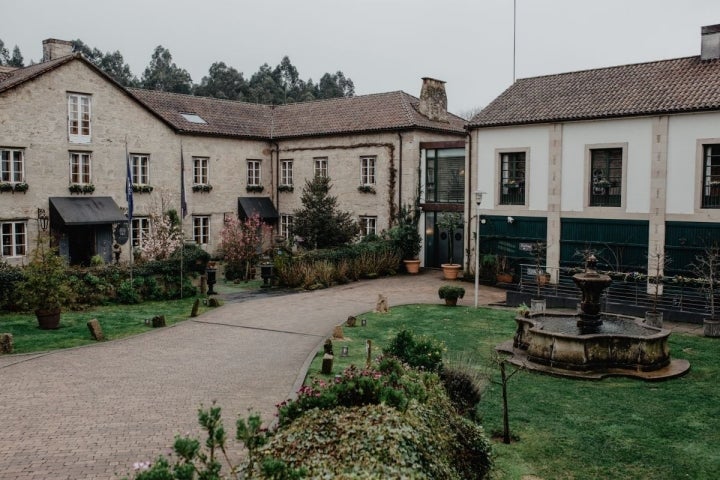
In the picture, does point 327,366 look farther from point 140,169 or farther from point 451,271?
point 140,169

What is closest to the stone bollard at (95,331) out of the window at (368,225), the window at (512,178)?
the window at (512,178)

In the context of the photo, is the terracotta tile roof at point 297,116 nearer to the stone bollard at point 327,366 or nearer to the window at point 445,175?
the window at point 445,175

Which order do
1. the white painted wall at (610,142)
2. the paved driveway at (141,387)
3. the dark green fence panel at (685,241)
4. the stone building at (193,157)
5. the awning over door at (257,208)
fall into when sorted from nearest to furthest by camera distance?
the paved driveway at (141,387)
the dark green fence panel at (685,241)
the white painted wall at (610,142)
the stone building at (193,157)
the awning over door at (257,208)

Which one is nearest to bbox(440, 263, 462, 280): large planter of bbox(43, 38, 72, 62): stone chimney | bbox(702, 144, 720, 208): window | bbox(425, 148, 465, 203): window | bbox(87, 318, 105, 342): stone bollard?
bbox(425, 148, 465, 203): window

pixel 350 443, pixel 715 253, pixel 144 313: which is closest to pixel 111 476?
pixel 350 443

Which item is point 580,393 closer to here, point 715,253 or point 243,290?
point 715,253

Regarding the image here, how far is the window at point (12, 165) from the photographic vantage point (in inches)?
1019

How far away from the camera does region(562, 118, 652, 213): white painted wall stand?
22.7m

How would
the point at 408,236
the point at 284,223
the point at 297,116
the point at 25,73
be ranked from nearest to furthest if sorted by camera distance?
the point at 25,73 < the point at 408,236 < the point at 284,223 < the point at 297,116

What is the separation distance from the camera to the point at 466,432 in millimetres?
8508

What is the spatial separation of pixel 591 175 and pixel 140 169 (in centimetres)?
2048

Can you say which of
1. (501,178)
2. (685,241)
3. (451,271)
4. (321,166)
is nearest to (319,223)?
(451,271)

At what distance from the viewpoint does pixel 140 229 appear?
101 ft

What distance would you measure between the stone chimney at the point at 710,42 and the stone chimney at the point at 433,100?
12.8m
